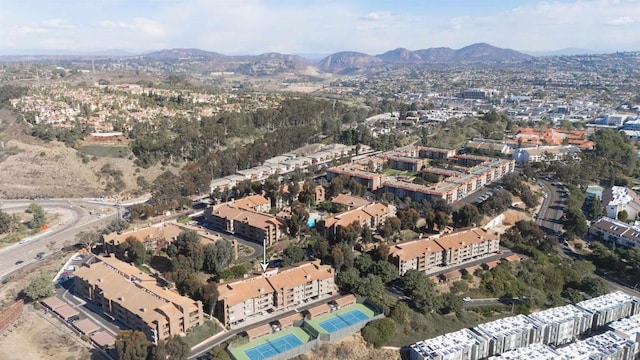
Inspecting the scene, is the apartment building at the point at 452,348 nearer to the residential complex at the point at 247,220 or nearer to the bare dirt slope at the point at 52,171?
the residential complex at the point at 247,220

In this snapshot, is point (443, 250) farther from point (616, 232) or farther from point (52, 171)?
point (52, 171)

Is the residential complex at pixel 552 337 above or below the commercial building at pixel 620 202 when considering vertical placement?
below

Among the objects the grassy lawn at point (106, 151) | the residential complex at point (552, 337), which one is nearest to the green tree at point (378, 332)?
the residential complex at point (552, 337)

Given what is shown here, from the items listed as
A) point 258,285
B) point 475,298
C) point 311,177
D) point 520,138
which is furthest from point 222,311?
point 520,138

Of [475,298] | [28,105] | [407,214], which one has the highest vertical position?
[28,105]

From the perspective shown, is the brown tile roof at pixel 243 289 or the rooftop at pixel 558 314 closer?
the rooftop at pixel 558 314

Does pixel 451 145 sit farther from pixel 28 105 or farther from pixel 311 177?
pixel 28 105

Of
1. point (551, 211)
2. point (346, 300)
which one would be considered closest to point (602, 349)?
point (346, 300)
